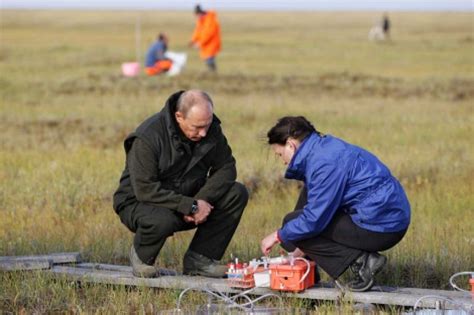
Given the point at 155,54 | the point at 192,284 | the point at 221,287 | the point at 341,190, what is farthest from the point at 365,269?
the point at 155,54

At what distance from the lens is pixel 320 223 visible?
656 centimetres

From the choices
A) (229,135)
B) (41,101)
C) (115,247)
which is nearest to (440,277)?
(115,247)

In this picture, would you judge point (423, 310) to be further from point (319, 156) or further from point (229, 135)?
point (229, 135)

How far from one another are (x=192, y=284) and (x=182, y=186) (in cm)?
70

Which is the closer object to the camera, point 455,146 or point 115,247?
point 115,247

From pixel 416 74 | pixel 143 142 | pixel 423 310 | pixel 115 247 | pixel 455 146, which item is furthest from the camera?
pixel 416 74

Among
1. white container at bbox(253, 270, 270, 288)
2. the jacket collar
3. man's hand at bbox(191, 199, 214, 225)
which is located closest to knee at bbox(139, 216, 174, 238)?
man's hand at bbox(191, 199, 214, 225)

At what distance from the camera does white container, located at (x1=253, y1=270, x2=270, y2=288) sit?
271 inches

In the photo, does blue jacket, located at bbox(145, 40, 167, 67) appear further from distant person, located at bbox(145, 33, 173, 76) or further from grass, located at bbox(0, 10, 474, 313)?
grass, located at bbox(0, 10, 474, 313)

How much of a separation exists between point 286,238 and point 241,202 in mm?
893

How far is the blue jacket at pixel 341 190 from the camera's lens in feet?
21.2

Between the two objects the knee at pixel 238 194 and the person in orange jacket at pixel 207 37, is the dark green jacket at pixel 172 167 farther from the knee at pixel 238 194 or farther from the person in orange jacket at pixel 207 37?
the person in orange jacket at pixel 207 37

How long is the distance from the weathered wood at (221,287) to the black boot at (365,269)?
0.06 metres

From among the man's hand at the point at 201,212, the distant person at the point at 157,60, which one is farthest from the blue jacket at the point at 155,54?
the man's hand at the point at 201,212
